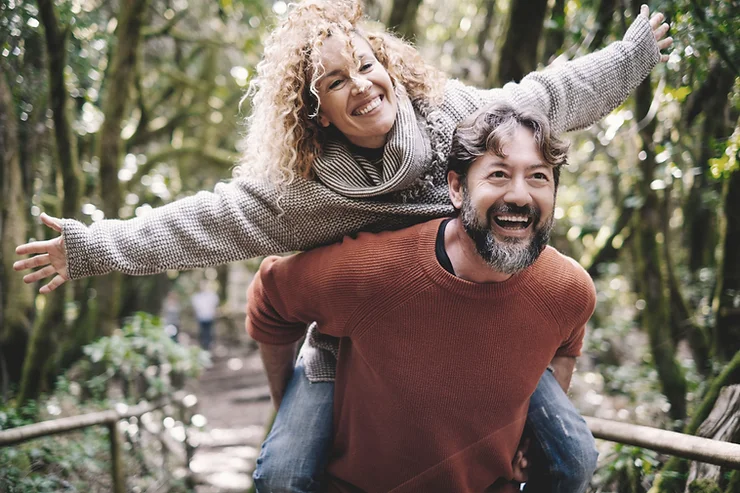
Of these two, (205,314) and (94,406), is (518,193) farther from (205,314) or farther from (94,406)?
(205,314)

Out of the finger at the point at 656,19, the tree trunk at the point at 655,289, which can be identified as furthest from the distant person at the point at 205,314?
the finger at the point at 656,19

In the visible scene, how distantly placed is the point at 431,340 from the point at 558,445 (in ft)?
2.04

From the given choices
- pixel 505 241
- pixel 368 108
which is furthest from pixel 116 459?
pixel 505 241

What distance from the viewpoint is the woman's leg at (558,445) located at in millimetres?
2006

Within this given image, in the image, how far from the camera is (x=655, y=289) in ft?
14.6

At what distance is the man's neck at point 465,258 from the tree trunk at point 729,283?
2.00 metres

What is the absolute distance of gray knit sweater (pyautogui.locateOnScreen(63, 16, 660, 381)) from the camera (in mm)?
1862

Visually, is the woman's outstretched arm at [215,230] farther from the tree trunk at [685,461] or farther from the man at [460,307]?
the tree trunk at [685,461]

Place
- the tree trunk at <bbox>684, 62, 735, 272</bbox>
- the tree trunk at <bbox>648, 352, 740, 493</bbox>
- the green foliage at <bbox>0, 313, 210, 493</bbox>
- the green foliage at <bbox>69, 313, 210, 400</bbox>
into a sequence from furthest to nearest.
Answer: the green foliage at <bbox>69, 313, 210, 400</bbox>
the tree trunk at <bbox>684, 62, 735, 272</bbox>
the green foliage at <bbox>0, 313, 210, 493</bbox>
the tree trunk at <bbox>648, 352, 740, 493</bbox>

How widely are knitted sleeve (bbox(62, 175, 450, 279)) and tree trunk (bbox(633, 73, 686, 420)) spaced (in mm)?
2743

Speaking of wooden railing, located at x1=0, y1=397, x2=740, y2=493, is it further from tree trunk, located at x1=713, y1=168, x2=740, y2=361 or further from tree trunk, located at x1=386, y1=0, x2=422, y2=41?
tree trunk, located at x1=386, y1=0, x2=422, y2=41

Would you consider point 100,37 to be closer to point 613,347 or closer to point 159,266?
point 159,266

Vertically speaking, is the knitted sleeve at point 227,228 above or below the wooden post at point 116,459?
above

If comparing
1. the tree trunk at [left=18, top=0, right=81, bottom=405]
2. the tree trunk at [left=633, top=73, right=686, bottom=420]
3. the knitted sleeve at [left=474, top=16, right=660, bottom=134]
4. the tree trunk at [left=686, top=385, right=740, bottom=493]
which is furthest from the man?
the tree trunk at [left=18, top=0, right=81, bottom=405]
